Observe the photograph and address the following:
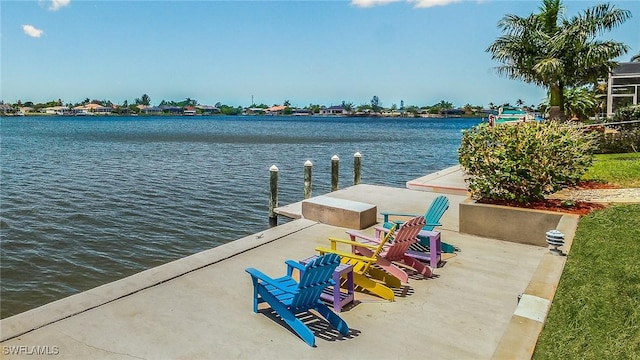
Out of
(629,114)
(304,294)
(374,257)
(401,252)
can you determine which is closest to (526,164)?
(401,252)

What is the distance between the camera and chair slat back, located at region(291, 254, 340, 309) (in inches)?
207

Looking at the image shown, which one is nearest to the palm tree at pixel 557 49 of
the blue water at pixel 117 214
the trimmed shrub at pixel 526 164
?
the blue water at pixel 117 214

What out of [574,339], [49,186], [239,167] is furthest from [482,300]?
[239,167]

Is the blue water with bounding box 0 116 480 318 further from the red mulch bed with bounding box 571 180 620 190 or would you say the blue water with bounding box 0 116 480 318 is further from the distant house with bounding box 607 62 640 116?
the distant house with bounding box 607 62 640 116

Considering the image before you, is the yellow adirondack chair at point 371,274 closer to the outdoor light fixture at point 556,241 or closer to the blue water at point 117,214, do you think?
the outdoor light fixture at point 556,241

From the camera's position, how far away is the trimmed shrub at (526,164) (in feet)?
31.4

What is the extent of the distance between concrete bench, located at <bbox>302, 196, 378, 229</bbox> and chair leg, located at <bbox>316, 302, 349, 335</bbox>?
4.74 meters

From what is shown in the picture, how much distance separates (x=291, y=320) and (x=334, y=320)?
0.51m

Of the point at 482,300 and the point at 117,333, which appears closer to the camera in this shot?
the point at 117,333

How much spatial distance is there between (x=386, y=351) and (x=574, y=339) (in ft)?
5.97

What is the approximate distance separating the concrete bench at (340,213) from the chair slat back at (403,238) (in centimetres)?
305

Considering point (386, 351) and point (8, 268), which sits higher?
point (386, 351)

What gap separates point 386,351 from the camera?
5.13 metres

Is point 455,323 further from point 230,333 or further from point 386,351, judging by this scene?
point 230,333
